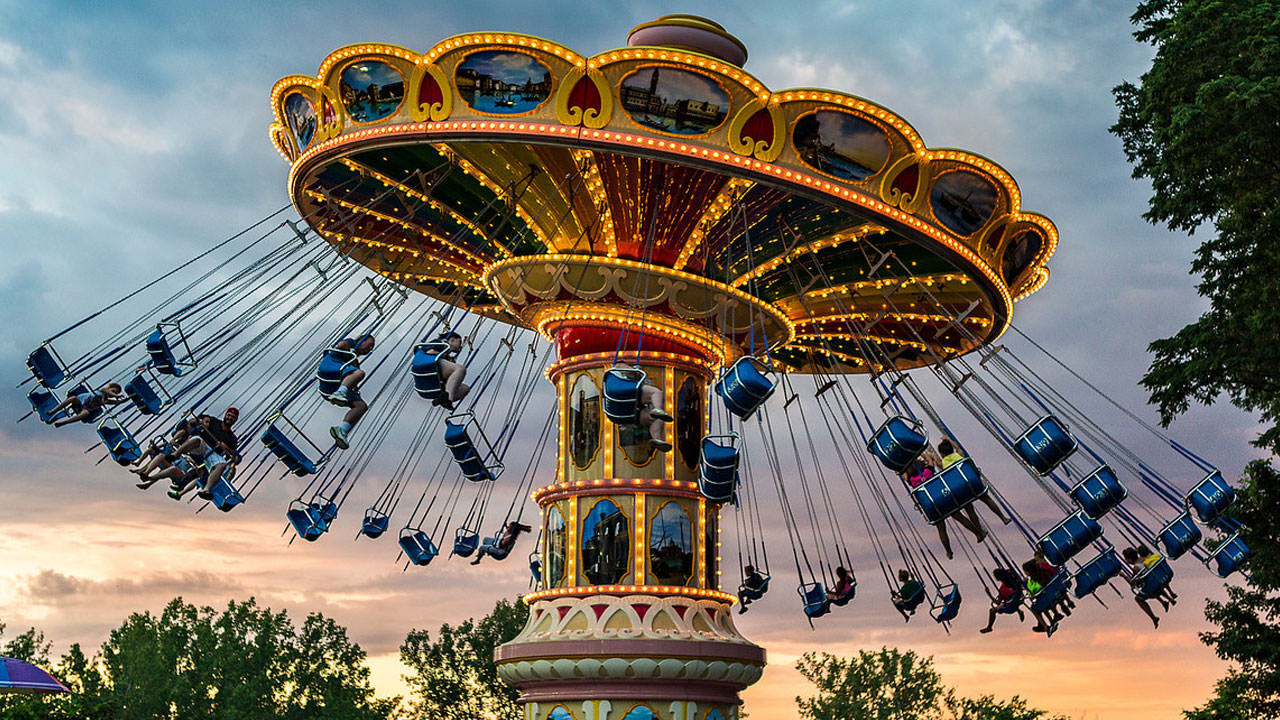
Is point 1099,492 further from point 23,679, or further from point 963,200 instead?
point 23,679

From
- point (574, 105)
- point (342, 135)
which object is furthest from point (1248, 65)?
point (342, 135)

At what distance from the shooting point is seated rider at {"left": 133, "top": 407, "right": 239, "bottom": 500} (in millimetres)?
14141

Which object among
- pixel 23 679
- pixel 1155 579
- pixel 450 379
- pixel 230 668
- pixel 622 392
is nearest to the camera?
pixel 622 392

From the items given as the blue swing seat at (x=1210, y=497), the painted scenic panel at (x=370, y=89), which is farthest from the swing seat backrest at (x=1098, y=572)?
the painted scenic panel at (x=370, y=89)

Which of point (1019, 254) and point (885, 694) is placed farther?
point (885, 694)

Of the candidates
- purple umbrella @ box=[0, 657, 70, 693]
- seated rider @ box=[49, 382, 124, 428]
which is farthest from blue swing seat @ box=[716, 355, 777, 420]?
purple umbrella @ box=[0, 657, 70, 693]

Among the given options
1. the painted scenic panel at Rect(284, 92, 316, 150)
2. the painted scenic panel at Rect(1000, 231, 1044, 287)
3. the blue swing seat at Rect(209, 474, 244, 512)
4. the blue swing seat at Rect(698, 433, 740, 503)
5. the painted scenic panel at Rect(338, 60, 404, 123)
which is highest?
the painted scenic panel at Rect(1000, 231, 1044, 287)

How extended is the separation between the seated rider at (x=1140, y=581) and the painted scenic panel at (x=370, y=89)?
1070 centimetres

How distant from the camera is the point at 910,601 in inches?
623

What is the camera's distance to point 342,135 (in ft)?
46.9

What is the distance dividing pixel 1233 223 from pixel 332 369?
12292 millimetres

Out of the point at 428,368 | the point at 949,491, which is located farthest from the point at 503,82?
the point at 949,491

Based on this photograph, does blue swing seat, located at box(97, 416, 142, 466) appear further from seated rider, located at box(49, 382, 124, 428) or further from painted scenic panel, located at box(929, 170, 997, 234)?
painted scenic panel, located at box(929, 170, 997, 234)

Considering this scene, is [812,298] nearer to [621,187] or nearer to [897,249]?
[897,249]
